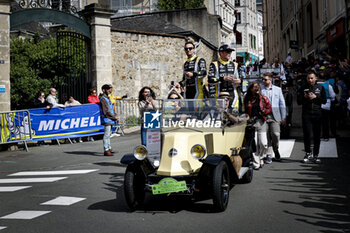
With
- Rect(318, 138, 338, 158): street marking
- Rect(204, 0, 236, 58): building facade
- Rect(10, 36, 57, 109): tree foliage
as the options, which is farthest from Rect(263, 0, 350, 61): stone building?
Rect(10, 36, 57, 109): tree foliage

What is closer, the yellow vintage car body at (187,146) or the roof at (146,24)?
the yellow vintage car body at (187,146)

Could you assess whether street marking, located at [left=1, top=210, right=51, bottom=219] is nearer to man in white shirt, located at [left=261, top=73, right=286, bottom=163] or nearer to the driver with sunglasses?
the driver with sunglasses

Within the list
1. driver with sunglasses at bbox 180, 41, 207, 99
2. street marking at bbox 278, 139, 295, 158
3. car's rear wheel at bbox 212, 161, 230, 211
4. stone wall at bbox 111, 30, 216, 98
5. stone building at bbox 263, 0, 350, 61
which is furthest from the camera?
stone building at bbox 263, 0, 350, 61

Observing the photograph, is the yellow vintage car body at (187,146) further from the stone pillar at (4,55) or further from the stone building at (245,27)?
the stone building at (245,27)

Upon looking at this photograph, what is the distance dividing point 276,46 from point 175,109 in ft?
179

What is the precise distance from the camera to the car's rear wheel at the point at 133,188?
20.8 feet

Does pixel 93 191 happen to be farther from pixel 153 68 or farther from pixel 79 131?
pixel 153 68

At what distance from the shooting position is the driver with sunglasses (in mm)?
9469

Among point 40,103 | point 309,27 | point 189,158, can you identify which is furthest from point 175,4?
point 189,158

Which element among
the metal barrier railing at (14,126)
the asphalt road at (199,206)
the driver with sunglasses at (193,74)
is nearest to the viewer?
the asphalt road at (199,206)

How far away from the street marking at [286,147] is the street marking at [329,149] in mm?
761

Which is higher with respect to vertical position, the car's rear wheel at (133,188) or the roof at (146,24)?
the roof at (146,24)

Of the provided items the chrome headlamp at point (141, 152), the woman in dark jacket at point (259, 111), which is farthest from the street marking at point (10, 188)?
the woman in dark jacket at point (259, 111)

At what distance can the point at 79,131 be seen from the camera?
16.5 metres
